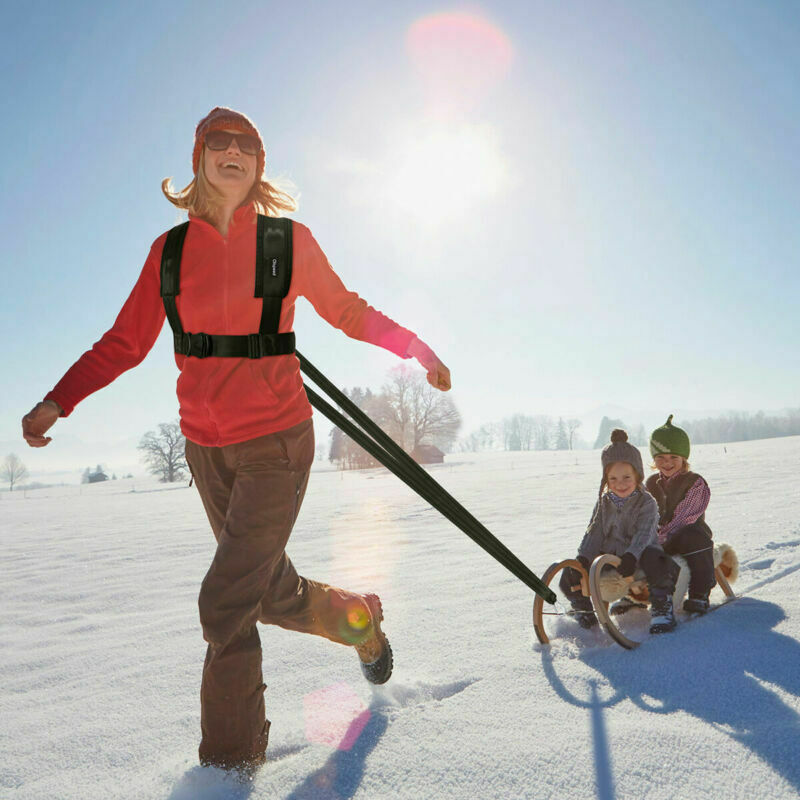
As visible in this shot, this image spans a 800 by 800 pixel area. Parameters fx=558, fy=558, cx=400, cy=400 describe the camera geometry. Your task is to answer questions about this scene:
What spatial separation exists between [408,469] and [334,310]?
73 cm

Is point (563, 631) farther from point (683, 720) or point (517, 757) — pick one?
point (517, 757)

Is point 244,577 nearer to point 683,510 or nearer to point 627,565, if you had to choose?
point 627,565

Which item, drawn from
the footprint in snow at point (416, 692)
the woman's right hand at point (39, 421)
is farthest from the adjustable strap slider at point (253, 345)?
the footprint in snow at point (416, 692)

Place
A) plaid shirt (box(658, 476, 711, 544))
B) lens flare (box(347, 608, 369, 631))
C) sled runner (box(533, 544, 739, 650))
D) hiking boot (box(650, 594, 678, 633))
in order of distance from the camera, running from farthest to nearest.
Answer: plaid shirt (box(658, 476, 711, 544))
hiking boot (box(650, 594, 678, 633))
sled runner (box(533, 544, 739, 650))
lens flare (box(347, 608, 369, 631))

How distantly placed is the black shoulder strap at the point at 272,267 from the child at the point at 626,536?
2429 mm

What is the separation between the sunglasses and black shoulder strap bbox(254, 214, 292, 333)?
0.32 m

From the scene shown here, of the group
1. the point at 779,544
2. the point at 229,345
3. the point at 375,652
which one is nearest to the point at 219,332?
the point at 229,345

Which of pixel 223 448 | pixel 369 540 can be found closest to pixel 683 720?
pixel 223 448

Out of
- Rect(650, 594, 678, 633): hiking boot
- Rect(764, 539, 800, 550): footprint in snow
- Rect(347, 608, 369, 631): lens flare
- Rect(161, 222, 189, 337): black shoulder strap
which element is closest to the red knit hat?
Rect(161, 222, 189, 337): black shoulder strap

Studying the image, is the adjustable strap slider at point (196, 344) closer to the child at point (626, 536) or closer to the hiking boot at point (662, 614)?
the child at point (626, 536)

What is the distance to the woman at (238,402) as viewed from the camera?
180cm

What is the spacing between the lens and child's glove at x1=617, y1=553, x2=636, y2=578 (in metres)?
3.35

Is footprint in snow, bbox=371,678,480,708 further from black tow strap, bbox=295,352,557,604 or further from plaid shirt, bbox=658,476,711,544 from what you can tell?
plaid shirt, bbox=658,476,711,544

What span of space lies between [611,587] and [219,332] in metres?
2.58
